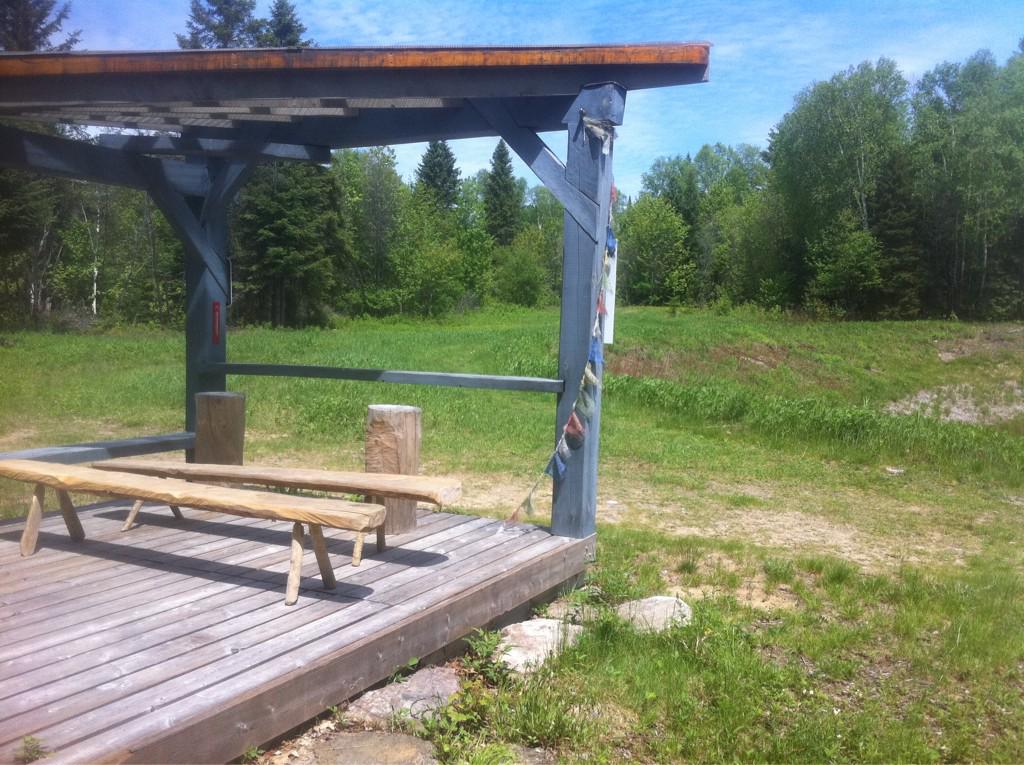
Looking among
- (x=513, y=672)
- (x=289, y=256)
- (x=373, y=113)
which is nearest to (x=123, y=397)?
(x=373, y=113)

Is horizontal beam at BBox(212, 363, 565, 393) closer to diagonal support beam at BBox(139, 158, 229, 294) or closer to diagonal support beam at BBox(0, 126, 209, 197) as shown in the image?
diagonal support beam at BBox(139, 158, 229, 294)

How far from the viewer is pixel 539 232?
60.6 meters

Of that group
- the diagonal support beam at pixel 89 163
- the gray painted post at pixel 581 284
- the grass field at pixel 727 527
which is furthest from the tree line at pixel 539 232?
the gray painted post at pixel 581 284

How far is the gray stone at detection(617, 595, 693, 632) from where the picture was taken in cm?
463

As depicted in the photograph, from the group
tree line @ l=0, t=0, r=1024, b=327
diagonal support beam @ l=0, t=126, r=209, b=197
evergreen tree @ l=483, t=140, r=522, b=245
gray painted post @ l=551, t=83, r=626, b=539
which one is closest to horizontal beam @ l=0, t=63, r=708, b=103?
gray painted post @ l=551, t=83, r=626, b=539

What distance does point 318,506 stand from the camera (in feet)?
12.3

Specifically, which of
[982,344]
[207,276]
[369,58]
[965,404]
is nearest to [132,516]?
[207,276]

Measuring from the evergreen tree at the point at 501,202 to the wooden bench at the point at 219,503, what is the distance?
60.9 meters

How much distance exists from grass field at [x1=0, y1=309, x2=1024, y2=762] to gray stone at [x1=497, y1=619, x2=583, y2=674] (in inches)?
4.6

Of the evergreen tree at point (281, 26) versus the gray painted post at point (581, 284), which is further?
the evergreen tree at point (281, 26)

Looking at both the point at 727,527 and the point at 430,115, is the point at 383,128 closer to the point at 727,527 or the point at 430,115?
the point at 430,115

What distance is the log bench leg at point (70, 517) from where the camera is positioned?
4.54 m

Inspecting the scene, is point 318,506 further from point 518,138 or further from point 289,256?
point 289,256

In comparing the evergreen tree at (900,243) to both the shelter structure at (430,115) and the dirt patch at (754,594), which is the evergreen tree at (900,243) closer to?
the dirt patch at (754,594)
